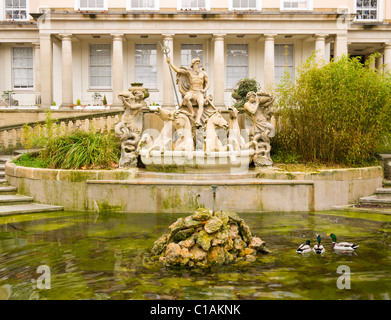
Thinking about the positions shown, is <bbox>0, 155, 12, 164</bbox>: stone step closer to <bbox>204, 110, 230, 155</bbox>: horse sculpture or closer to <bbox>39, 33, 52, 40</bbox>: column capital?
<bbox>204, 110, 230, 155</bbox>: horse sculpture

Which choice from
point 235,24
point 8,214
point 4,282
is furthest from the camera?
point 235,24

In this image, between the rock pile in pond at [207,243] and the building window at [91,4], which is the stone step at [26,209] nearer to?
the rock pile in pond at [207,243]

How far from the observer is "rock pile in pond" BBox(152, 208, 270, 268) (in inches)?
247

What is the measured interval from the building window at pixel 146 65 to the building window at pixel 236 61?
4244 mm

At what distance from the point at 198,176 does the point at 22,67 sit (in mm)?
21172

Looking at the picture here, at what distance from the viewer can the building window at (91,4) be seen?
84.0 ft

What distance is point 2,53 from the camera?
27719 millimetres

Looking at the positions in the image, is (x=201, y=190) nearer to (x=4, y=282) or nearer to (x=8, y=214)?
(x=8, y=214)

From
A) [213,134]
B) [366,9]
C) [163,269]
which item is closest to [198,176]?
[213,134]

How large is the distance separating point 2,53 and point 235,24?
13.7 meters

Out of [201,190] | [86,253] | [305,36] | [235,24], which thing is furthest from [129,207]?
[305,36]

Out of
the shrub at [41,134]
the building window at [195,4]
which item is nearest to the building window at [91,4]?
the building window at [195,4]

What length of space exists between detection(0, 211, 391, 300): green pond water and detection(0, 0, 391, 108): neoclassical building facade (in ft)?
53.8

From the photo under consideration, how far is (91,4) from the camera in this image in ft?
84.7
